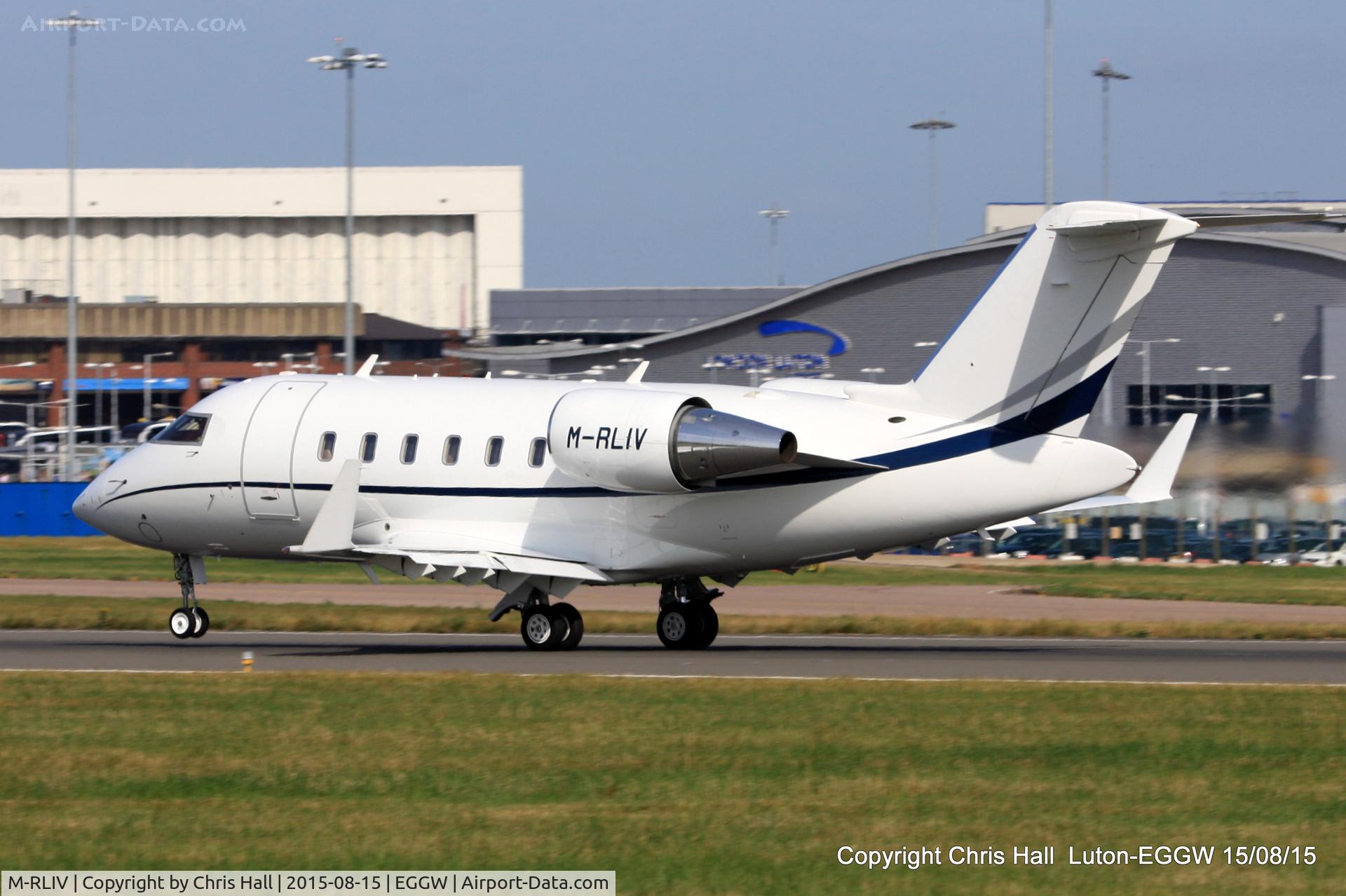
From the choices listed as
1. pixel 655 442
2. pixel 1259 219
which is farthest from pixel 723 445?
pixel 1259 219

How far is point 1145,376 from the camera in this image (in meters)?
60.5

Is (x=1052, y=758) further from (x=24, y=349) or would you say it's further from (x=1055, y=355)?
(x=24, y=349)

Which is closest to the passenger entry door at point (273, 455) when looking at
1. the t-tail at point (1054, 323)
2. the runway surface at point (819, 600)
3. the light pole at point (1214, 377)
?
the runway surface at point (819, 600)

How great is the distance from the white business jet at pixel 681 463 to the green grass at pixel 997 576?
15.4 meters

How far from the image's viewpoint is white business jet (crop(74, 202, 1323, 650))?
21.9m

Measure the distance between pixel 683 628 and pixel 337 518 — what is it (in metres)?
5.30

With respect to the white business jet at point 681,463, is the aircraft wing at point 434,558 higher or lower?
lower

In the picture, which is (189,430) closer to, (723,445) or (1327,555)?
(723,445)

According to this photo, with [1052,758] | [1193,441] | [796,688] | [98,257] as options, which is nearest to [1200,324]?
[1193,441]

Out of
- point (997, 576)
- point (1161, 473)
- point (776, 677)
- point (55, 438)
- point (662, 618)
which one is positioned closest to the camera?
point (776, 677)

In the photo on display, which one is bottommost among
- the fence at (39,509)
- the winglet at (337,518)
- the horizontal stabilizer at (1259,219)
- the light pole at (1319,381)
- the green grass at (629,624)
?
the green grass at (629,624)

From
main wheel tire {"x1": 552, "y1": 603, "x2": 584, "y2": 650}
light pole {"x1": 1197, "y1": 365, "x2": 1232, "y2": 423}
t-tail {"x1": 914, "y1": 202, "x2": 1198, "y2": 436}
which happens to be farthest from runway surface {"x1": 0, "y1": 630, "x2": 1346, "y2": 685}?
light pole {"x1": 1197, "y1": 365, "x2": 1232, "y2": 423}

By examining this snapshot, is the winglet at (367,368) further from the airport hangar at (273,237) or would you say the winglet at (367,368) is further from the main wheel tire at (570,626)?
the airport hangar at (273,237)

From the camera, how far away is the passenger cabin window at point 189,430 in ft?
85.3
